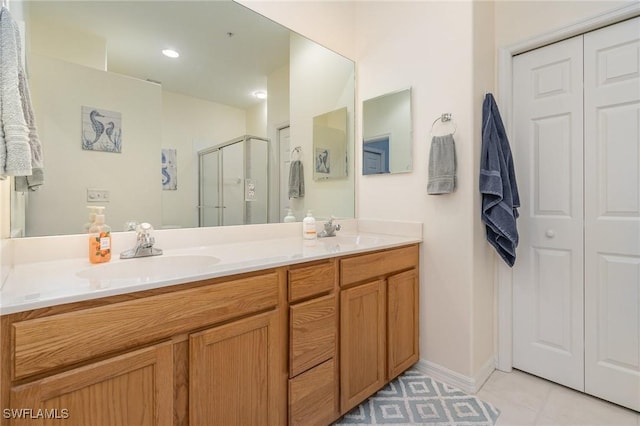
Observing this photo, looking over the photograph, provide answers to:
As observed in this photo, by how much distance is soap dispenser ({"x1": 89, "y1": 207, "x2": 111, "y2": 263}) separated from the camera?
114 cm

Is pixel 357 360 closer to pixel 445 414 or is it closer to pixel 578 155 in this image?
pixel 445 414

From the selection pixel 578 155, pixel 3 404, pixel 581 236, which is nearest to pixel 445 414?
pixel 581 236

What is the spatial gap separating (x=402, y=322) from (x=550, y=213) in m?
1.09

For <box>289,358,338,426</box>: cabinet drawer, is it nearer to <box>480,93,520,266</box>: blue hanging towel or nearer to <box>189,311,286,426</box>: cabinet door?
<box>189,311,286,426</box>: cabinet door

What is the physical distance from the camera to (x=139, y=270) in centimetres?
120

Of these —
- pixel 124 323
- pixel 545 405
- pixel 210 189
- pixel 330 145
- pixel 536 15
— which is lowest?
pixel 545 405

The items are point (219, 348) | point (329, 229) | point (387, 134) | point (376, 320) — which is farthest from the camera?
point (387, 134)

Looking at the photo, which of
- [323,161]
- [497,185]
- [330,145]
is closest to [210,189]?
[323,161]

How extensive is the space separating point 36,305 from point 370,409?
4.88ft

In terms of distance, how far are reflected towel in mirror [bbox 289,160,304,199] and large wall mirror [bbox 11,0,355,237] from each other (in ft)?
0.16

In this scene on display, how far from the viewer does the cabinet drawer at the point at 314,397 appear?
47.8 inches

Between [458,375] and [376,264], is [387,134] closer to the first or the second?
[376,264]

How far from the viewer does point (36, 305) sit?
690mm

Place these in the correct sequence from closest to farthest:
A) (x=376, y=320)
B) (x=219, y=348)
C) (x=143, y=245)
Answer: (x=219, y=348)
(x=143, y=245)
(x=376, y=320)
